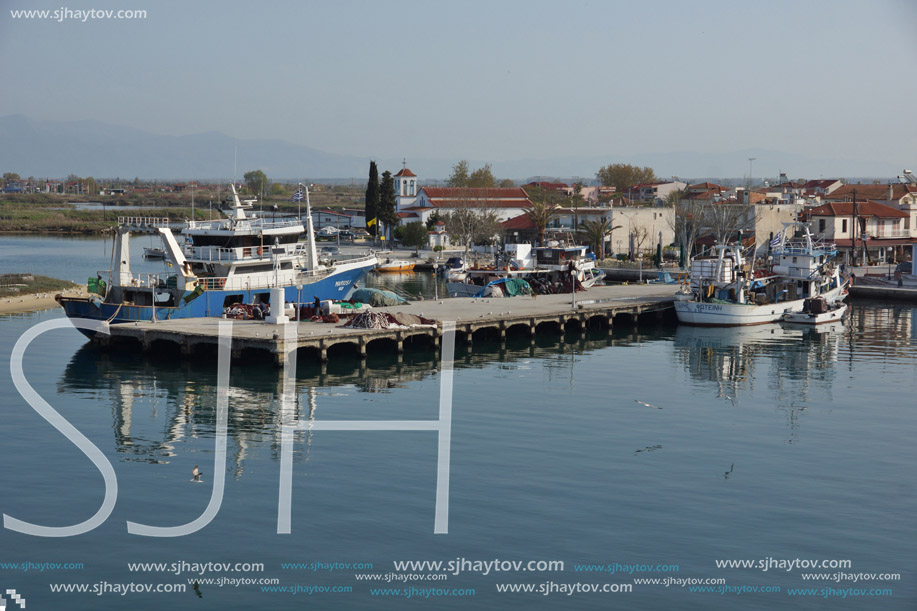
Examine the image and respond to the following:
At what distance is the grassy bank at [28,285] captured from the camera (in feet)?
205

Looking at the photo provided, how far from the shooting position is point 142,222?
48531 millimetres

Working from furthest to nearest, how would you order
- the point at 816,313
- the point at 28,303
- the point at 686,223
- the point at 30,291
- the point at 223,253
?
the point at 686,223 → the point at 30,291 → the point at 28,303 → the point at 816,313 → the point at 223,253

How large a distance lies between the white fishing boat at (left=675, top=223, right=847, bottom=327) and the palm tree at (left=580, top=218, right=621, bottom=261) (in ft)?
95.7

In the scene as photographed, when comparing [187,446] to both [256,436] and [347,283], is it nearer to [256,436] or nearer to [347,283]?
[256,436]

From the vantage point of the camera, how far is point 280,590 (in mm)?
18562

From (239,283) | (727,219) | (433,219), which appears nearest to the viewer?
(239,283)

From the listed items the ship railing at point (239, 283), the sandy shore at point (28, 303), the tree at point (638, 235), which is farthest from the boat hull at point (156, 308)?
the tree at point (638, 235)

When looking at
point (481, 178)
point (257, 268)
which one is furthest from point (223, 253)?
point (481, 178)

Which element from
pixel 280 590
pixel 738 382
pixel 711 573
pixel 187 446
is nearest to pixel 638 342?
pixel 738 382

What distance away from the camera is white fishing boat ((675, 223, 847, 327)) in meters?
55.4

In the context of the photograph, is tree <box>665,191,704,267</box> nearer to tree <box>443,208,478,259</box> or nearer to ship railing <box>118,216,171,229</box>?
tree <box>443,208,478,259</box>

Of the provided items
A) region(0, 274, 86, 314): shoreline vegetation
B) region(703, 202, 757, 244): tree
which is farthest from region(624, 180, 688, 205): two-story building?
region(0, 274, 86, 314): shoreline vegetation

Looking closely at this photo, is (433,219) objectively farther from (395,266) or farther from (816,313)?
(816,313)

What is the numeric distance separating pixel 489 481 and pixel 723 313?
33.6 meters
